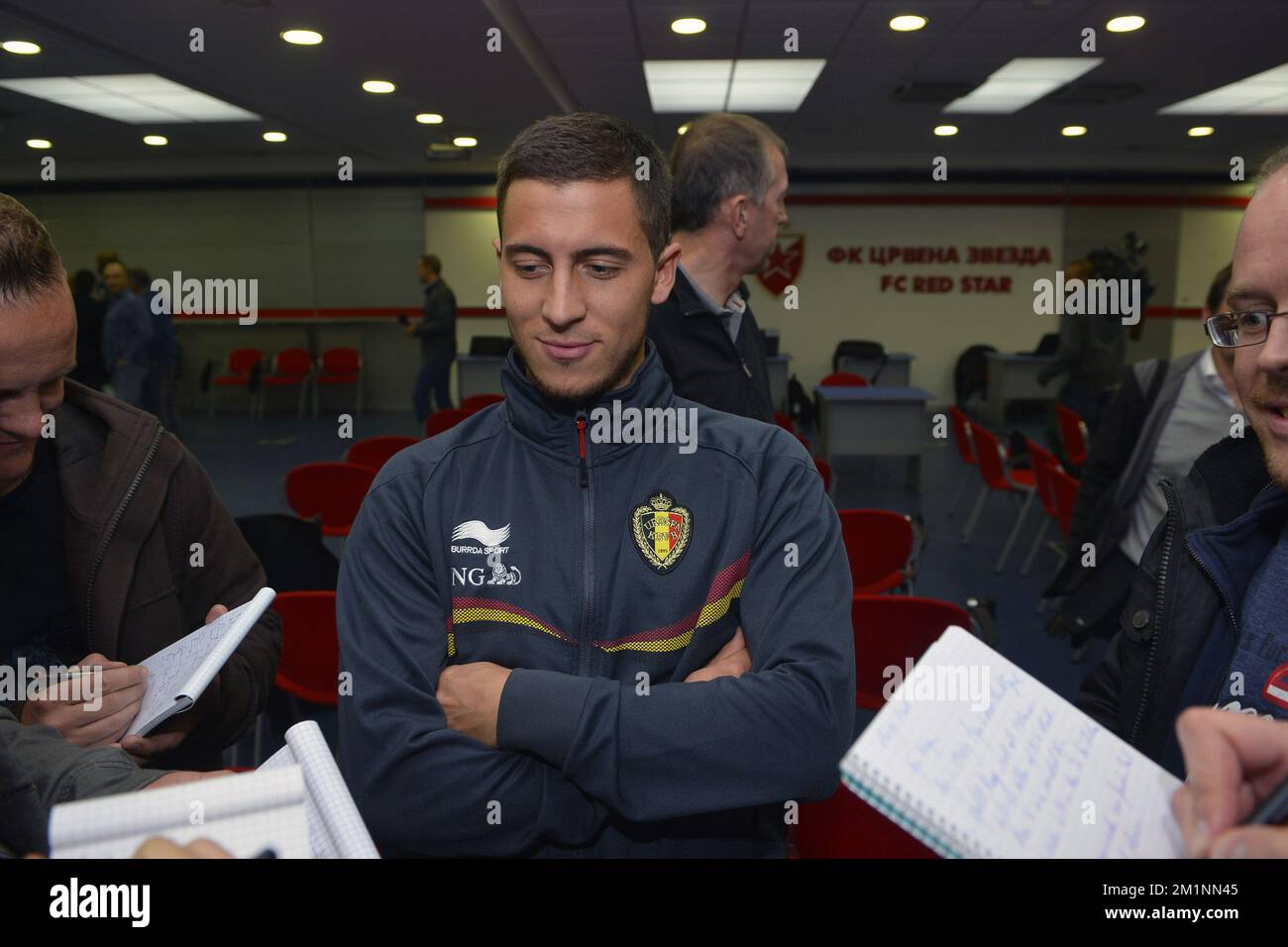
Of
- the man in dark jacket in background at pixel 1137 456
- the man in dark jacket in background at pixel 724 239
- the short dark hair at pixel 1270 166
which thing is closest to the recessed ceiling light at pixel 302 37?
the man in dark jacket in background at pixel 724 239

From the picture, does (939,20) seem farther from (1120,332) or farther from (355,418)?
(355,418)

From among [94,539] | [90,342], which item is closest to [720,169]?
[94,539]

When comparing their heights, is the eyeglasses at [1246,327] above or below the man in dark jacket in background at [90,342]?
below

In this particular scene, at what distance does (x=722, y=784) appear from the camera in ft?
3.36

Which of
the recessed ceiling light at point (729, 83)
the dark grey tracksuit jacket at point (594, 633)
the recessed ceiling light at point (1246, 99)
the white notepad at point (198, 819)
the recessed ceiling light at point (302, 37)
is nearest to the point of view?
the white notepad at point (198, 819)

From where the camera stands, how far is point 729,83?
7660 mm

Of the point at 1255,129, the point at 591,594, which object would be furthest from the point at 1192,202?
the point at 591,594

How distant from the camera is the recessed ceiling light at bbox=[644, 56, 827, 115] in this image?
6943 millimetres

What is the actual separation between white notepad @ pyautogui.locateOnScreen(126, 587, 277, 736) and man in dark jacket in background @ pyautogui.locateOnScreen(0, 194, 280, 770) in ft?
0.13

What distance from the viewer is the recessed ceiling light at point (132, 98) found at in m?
7.02

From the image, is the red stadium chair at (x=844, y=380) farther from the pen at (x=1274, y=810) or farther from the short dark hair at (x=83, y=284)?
the pen at (x=1274, y=810)

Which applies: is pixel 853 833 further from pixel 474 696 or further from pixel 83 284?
pixel 83 284

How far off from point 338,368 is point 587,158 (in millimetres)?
11411

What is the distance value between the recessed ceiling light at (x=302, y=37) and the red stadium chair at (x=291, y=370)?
6.31 m
